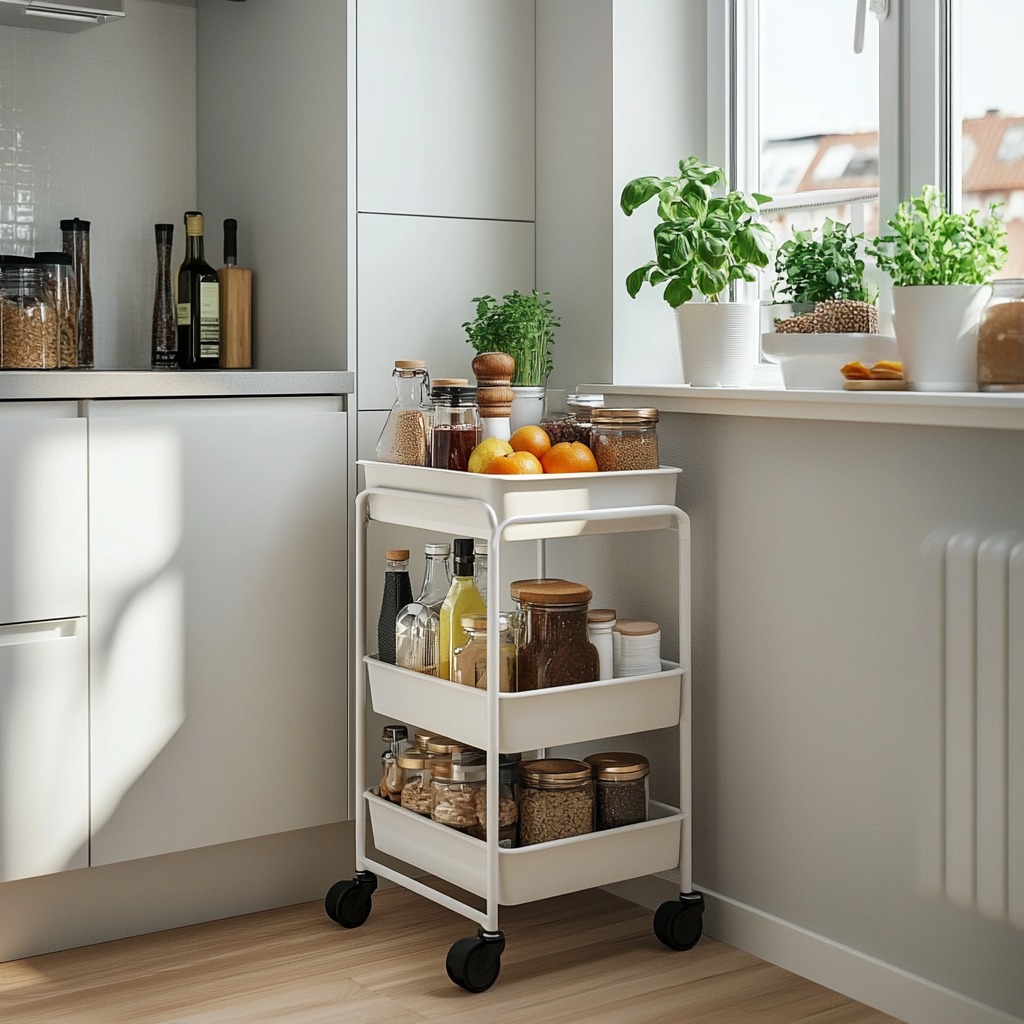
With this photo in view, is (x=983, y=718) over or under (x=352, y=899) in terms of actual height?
over

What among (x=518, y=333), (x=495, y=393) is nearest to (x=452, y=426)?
(x=495, y=393)

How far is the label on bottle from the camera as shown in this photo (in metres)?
2.58

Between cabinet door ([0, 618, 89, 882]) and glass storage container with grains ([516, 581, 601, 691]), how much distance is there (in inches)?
27.3

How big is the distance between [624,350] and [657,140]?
0.38 metres

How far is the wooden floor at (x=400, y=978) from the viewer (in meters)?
2.01

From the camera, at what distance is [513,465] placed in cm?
205

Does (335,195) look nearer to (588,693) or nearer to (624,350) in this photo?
(624,350)

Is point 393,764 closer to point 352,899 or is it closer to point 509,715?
point 352,899

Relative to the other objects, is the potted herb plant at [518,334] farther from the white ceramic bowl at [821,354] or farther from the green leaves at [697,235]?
the white ceramic bowl at [821,354]

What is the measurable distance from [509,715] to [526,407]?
22.1 inches

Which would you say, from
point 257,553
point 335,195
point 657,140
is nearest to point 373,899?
point 257,553

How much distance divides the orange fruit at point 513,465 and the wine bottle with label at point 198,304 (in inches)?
30.4

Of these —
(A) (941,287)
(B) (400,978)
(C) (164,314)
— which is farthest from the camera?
(C) (164,314)

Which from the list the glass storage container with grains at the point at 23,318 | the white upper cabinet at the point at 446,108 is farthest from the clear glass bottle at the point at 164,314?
the white upper cabinet at the point at 446,108
